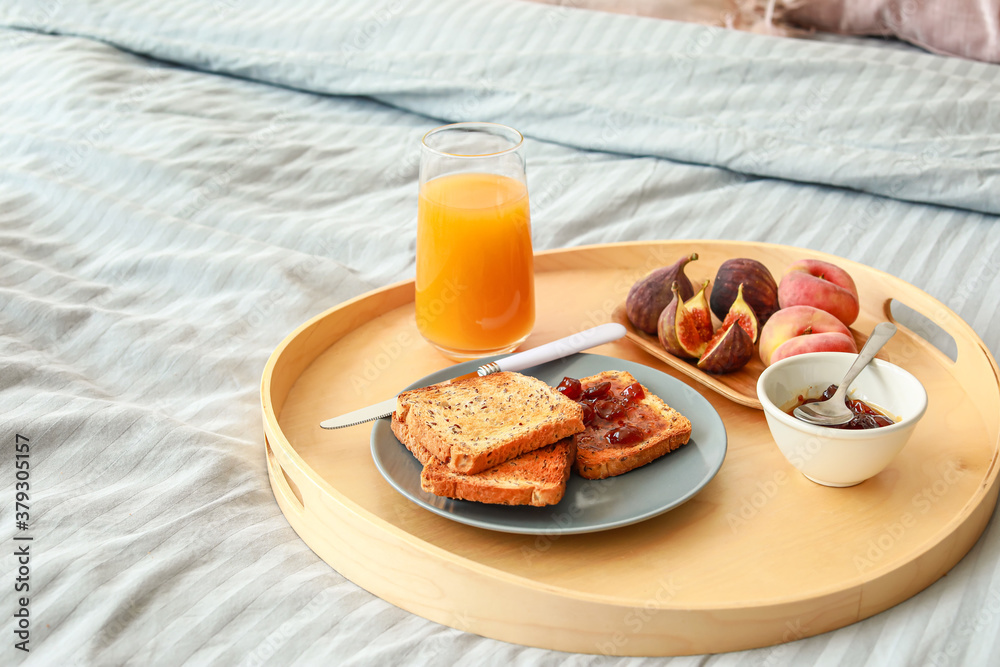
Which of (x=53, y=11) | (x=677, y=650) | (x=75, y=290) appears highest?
(x=53, y=11)

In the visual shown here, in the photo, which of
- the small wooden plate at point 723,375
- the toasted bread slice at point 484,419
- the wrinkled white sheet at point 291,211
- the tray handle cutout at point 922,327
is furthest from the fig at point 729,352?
the tray handle cutout at point 922,327

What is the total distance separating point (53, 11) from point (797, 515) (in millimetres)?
2462

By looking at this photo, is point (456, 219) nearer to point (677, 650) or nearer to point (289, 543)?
point (289, 543)

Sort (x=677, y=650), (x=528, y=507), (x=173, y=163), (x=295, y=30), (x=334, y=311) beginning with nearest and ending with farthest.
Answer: (x=677, y=650)
(x=528, y=507)
(x=334, y=311)
(x=173, y=163)
(x=295, y=30)

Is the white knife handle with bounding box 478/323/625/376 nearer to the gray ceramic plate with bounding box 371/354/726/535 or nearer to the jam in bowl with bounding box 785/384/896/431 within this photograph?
the gray ceramic plate with bounding box 371/354/726/535

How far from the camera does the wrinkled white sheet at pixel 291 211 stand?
923mm

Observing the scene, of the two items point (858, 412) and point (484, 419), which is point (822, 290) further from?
point (484, 419)

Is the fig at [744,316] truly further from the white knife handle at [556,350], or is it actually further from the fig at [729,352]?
the white knife handle at [556,350]

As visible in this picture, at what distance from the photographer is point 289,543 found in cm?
104

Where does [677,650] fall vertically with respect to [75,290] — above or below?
above

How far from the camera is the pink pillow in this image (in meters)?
2.11

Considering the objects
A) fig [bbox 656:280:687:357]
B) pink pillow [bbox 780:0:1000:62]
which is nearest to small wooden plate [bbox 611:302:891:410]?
fig [bbox 656:280:687:357]

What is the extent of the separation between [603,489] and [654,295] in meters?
0.40

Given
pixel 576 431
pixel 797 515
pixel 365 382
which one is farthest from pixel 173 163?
pixel 797 515
